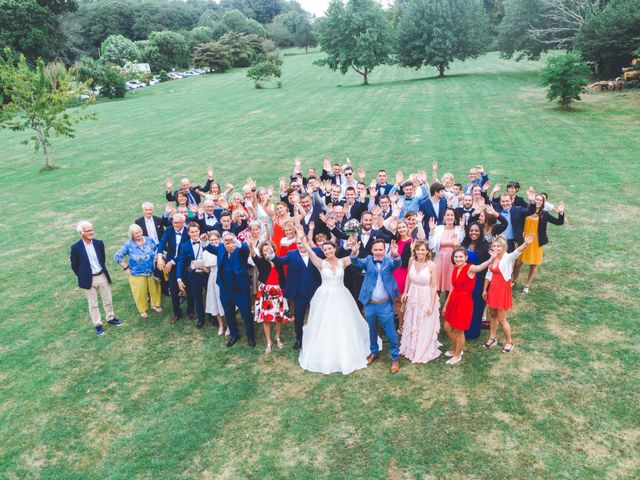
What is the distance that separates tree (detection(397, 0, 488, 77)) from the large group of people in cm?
3434

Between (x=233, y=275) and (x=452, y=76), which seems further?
(x=452, y=76)

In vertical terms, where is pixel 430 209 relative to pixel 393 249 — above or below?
above

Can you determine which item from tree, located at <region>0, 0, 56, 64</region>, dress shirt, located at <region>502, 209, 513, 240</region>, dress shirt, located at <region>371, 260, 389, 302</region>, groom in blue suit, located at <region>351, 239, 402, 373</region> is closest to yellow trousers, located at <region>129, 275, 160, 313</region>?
groom in blue suit, located at <region>351, 239, 402, 373</region>

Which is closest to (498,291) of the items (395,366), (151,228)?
(395,366)

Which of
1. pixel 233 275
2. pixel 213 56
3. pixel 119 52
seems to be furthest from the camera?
pixel 213 56

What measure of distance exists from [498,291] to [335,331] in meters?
2.52

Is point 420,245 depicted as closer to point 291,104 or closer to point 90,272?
point 90,272

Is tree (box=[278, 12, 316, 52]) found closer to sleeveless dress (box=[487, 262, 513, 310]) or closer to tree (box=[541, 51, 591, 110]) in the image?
tree (box=[541, 51, 591, 110])

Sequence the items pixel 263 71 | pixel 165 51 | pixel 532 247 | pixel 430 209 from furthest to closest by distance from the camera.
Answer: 1. pixel 165 51
2. pixel 263 71
3. pixel 430 209
4. pixel 532 247

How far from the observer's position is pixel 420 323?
6.75 meters

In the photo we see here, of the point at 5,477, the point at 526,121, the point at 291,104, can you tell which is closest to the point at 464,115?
the point at 526,121

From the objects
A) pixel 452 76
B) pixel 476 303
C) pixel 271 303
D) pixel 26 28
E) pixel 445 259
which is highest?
pixel 26 28

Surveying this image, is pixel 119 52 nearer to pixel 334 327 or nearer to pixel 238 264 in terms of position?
pixel 238 264

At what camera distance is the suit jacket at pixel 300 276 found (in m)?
7.09
